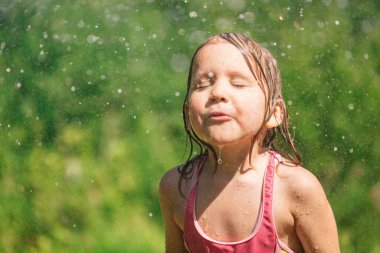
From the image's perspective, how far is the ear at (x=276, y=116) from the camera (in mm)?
1723

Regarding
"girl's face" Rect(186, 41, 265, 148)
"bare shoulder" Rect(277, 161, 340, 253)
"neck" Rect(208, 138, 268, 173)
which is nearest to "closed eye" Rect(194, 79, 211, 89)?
"girl's face" Rect(186, 41, 265, 148)

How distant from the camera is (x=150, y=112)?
7.04 ft

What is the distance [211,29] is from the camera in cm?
217

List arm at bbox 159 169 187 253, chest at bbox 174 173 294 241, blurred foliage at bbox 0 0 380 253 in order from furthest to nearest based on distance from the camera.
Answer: blurred foliage at bbox 0 0 380 253 < arm at bbox 159 169 187 253 < chest at bbox 174 173 294 241

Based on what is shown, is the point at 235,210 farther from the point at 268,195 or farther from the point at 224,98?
the point at 224,98

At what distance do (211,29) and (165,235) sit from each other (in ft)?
1.94

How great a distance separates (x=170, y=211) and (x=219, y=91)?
431 millimetres

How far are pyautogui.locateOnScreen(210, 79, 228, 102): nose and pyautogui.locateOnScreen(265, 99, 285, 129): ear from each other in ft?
0.51

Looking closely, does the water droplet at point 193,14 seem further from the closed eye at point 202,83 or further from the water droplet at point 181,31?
the closed eye at point 202,83

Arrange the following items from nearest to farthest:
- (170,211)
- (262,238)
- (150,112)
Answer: (262,238)
(170,211)
(150,112)

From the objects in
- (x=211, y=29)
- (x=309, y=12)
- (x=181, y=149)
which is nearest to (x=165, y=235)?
(x=181, y=149)

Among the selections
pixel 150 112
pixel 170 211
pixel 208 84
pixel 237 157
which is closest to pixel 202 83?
pixel 208 84

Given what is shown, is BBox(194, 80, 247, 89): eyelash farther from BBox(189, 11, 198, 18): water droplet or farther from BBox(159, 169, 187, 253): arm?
BBox(189, 11, 198, 18): water droplet

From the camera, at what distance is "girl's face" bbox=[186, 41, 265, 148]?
1604 millimetres
